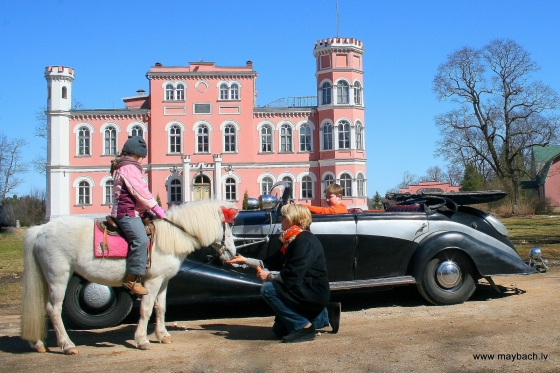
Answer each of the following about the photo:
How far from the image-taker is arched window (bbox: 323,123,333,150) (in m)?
42.5

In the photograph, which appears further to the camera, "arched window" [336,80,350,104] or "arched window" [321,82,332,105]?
"arched window" [321,82,332,105]

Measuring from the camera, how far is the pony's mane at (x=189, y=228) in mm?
5445

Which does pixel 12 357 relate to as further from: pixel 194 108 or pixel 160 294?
pixel 194 108

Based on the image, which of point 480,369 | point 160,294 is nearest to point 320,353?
point 480,369

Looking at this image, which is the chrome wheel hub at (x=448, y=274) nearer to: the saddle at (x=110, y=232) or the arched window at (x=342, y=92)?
the saddle at (x=110, y=232)

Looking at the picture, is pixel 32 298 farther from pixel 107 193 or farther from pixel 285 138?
pixel 285 138

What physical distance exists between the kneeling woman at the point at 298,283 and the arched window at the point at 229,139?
37.7m

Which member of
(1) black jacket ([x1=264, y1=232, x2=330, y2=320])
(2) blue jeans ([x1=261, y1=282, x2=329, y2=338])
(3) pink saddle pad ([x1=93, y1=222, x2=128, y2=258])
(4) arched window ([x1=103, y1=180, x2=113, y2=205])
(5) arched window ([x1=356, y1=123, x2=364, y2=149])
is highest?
(5) arched window ([x1=356, y1=123, x2=364, y2=149])

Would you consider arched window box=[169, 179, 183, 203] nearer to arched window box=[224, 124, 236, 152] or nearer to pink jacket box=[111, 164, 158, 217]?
arched window box=[224, 124, 236, 152]

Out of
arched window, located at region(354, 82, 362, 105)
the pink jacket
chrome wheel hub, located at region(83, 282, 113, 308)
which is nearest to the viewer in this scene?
the pink jacket

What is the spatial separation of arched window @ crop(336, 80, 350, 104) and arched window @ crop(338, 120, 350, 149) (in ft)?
5.26

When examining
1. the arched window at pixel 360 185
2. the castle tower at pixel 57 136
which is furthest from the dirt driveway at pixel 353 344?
the castle tower at pixel 57 136

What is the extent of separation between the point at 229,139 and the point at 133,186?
38.0 m

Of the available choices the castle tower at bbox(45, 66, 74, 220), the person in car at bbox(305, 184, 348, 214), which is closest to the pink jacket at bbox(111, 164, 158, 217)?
the person in car at bbox(305, 184, 348, 214)
